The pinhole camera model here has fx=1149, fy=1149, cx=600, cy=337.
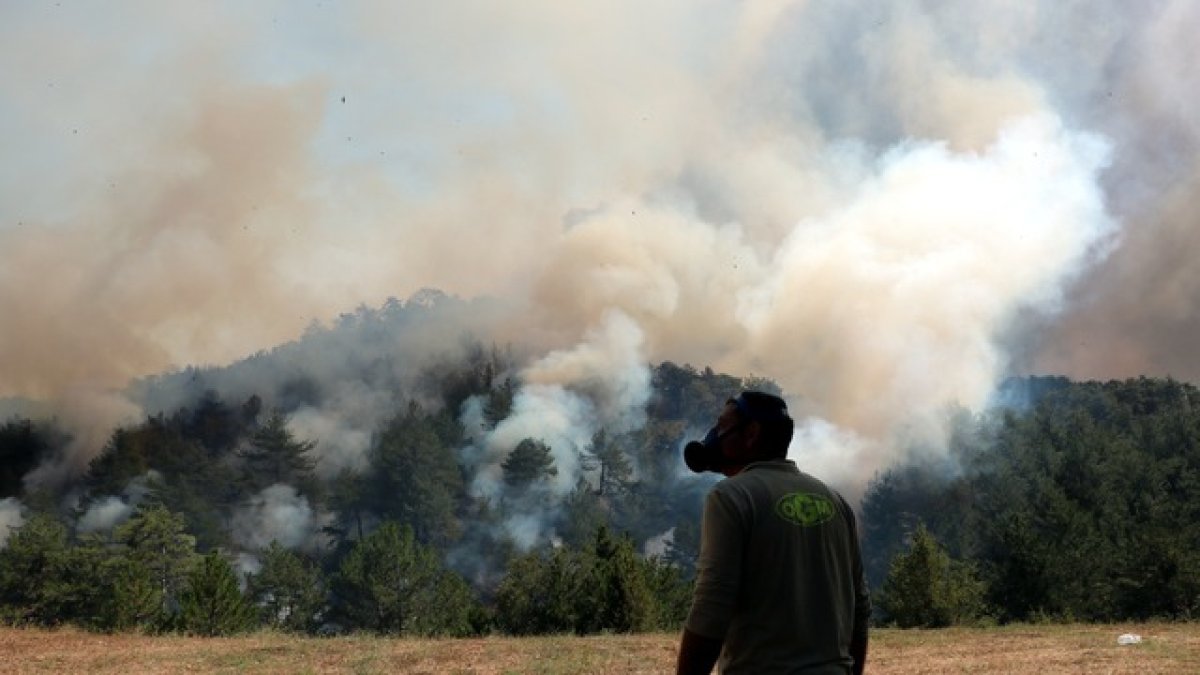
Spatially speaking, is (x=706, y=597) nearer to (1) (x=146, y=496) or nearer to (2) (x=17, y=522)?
(1) (x=146, y=496)

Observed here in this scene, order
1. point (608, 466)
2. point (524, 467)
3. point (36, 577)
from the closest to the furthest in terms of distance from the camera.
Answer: point (36, 577) → point (524, 467) → point (608, 466)

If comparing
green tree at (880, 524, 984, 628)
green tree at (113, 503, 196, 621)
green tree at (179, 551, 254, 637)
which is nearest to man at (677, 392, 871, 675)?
green tree at (179, 551, 254, 637)

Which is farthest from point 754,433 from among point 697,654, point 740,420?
point 697,654

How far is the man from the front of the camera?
377cm

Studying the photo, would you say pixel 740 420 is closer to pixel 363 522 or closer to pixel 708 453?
pixel 708 453

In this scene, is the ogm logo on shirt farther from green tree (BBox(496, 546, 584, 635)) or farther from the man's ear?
green tree (BBox(496, 546, 584, 635))

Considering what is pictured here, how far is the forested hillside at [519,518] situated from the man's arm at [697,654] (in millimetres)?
32634

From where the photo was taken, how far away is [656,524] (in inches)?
5428

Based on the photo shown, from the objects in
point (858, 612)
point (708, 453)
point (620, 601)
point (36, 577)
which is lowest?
point (858, 612)

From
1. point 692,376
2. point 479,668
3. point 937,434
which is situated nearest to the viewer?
point 479,668

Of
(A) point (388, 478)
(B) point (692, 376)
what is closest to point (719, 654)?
(A) point (388, 478)

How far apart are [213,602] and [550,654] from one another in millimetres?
19311

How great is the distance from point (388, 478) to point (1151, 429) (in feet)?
257

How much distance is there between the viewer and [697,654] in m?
3.79
